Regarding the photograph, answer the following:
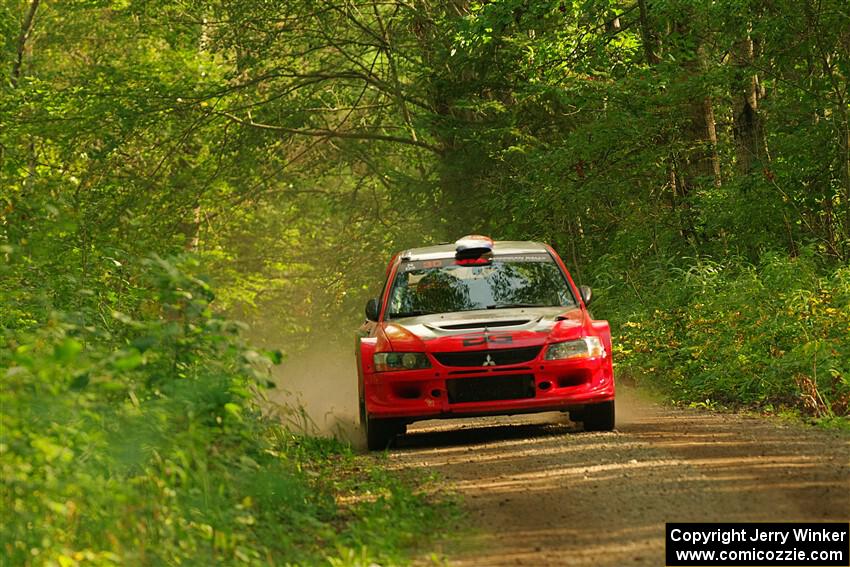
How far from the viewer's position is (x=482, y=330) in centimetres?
1145

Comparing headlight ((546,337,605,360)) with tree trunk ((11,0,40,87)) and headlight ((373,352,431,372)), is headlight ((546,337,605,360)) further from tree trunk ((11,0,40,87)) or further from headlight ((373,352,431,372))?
tree trunk ((11,0,40,87))

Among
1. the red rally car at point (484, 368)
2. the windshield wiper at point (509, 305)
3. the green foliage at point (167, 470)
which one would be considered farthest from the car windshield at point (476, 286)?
the green foliage at point (167, 470)

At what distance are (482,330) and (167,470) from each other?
185 inches

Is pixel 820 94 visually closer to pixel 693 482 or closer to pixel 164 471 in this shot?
pixel 693 482

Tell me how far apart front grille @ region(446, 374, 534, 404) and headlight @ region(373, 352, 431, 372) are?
281 millimetres

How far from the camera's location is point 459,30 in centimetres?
1959

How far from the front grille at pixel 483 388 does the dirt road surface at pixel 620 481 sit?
0.41 metres

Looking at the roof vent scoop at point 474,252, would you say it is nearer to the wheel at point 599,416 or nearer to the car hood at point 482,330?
the car hood at point 482,330

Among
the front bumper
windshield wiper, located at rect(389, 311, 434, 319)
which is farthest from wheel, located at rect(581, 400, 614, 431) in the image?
windshield wiper, located at rect(389, 311, 434, 319)

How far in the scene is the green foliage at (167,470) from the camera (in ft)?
21.7

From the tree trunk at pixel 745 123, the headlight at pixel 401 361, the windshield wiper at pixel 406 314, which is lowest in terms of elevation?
the headlight at pixel 401 361

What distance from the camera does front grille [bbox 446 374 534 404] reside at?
11359 mm

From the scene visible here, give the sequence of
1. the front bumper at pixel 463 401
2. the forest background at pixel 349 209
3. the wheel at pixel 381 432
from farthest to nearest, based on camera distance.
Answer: the wheel at pixel 381 432 < the front bumper at pixel 463 401 < the forest background at pixel 349 209

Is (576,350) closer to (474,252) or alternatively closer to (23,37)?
(474,252)
